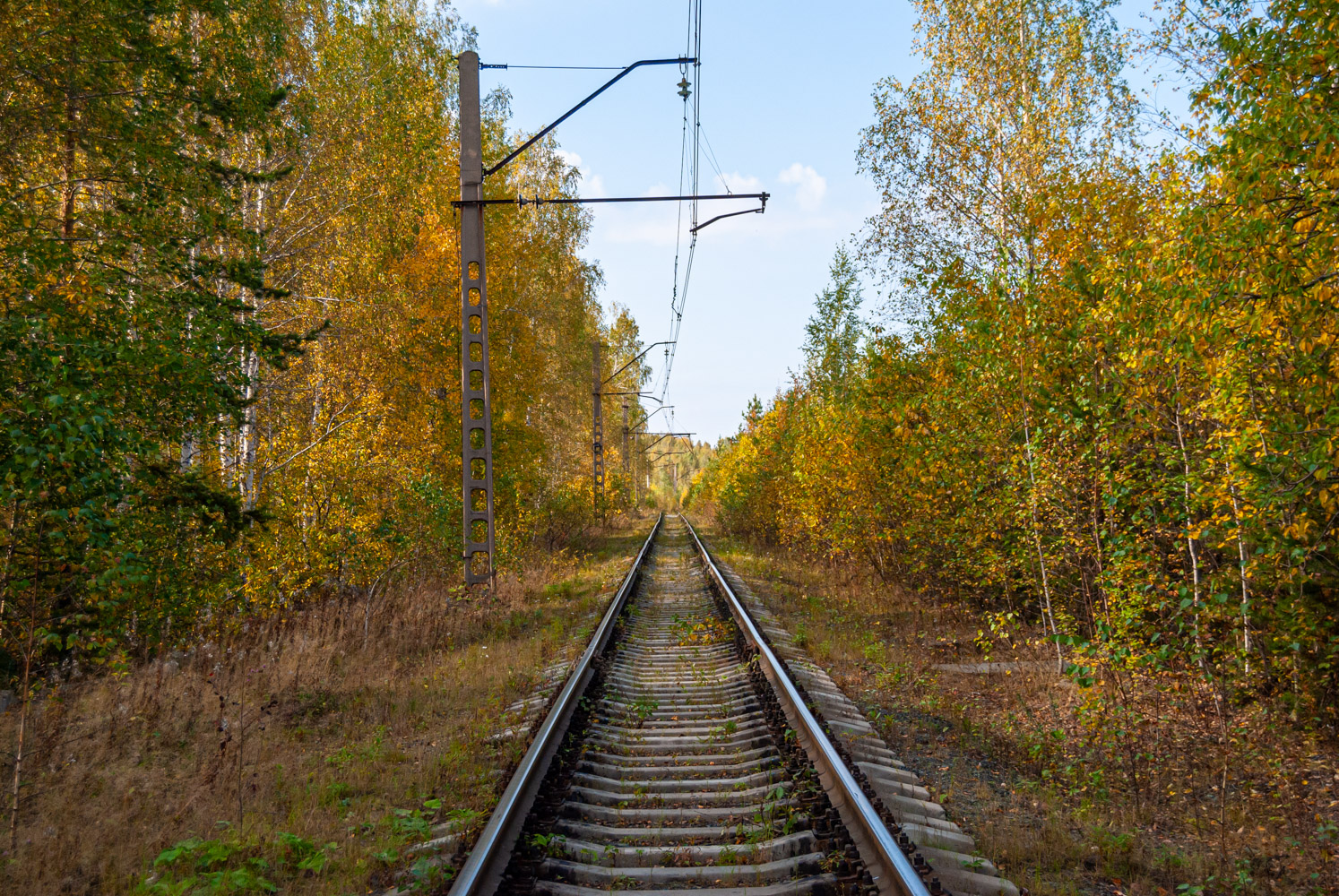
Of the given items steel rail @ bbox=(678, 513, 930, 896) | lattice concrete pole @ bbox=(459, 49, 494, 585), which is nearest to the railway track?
steel rail @ bbox=(678, 513, 930, 896)

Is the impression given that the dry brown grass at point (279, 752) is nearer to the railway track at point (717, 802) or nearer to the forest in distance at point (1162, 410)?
the railway track at point (717, 802)

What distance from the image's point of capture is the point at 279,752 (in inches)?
246

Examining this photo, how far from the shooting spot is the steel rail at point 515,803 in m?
3.56

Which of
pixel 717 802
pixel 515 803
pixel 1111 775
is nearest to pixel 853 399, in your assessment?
pixel 1111 775

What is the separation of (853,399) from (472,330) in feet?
21.0

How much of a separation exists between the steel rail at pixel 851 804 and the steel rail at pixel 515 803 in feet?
5.89

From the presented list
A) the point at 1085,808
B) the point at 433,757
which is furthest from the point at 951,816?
the point at 433,757

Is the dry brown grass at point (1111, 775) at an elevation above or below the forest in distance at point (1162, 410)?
below

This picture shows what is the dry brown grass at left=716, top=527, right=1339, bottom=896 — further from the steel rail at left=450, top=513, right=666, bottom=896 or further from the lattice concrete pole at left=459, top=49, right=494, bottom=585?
the lattice concrete pole at left=459, top=49, right=494, bottom=585

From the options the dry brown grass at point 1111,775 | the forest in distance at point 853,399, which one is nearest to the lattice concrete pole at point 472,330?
the forest in distance at point 853,399

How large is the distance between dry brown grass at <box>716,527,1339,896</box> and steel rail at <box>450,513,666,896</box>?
2.59 metres

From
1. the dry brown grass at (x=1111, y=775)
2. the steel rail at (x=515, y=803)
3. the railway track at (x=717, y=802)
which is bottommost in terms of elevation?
the dry brown grass at (x=1111, y=775)

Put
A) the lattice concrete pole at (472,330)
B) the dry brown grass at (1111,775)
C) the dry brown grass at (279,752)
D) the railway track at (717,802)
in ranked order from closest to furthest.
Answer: the railway track at (717,802) < the dry brown grass at (1111,775) < the dry brown grass at (279,752) < the lattice concrete pole at (472,330)

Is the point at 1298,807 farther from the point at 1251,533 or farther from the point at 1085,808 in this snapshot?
the point at 1251,533
